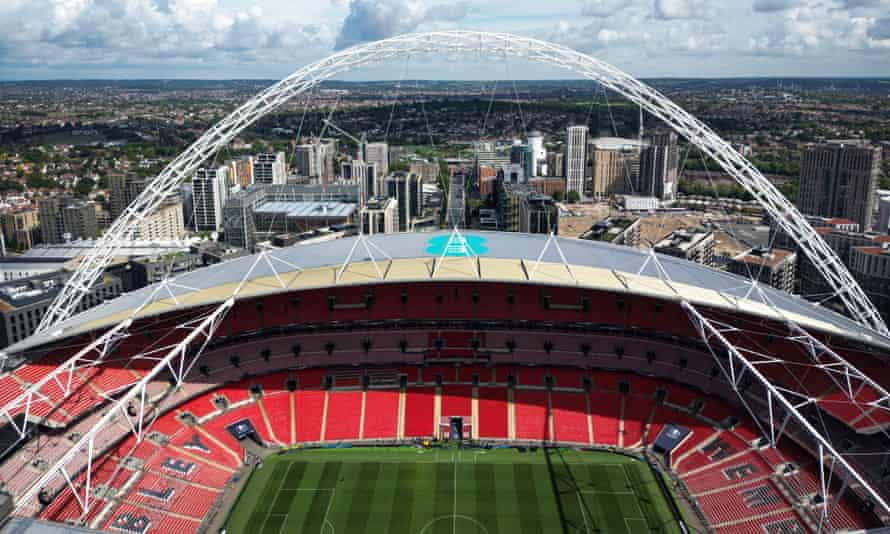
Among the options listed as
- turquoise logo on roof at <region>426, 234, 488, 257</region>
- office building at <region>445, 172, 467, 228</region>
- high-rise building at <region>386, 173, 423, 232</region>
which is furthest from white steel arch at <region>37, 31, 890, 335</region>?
high-rise building at <region>386, 173, 423, 232</region>

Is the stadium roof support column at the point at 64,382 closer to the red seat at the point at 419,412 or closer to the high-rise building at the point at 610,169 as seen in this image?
the red seat at the point at 419,412

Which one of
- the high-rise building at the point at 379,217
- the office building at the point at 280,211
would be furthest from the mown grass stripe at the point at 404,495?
the office building at the point at 280,211

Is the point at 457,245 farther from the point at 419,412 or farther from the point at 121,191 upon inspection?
the point at 121,191

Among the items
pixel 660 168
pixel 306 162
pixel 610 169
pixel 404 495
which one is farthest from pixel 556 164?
pixel 404 495

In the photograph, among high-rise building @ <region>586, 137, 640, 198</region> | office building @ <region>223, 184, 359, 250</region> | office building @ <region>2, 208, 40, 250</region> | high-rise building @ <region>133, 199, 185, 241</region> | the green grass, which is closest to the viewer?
the green grass

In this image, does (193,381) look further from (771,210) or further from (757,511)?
(771,210)

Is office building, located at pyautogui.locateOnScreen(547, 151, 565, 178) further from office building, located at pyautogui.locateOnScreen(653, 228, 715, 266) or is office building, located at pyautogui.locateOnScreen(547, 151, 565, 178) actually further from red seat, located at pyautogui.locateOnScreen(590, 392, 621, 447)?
red seat, located at pyautogui.locateOnScreen(590, 392, 621, 447)
